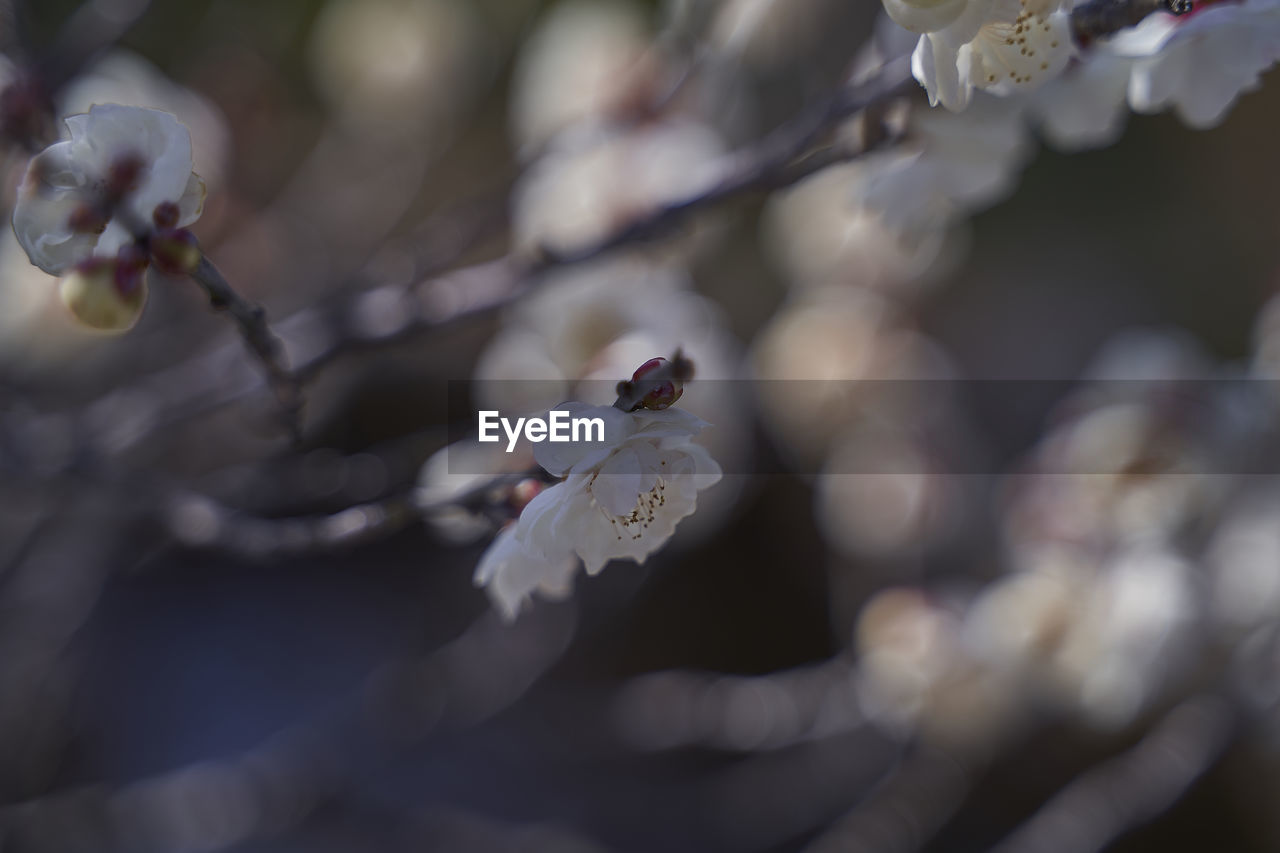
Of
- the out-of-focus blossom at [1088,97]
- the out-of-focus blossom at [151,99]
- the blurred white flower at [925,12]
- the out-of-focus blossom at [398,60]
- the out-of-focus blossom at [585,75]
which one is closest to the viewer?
the blurred white flower at [925,12]

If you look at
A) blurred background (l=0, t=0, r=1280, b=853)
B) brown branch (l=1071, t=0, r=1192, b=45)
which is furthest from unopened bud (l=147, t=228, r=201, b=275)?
brown branch (l=1071, t=0, r=1192, b=45)

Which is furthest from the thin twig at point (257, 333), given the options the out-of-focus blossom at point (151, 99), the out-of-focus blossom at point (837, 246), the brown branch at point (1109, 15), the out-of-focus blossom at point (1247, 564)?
the out-of-focus blossom at point (1247, 564)

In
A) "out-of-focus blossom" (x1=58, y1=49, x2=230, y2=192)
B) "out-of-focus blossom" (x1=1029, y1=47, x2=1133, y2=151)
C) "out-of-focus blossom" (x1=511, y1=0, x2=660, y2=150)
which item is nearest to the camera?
"out-of-focus blossom" (x1=1029, y1=47, x2=1133, y2=151)

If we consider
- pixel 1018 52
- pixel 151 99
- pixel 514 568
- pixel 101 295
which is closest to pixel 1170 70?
pixel 1018 52

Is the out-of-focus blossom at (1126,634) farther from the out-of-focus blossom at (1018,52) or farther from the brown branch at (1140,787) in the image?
the out-of-focus blossom at (1018,52)

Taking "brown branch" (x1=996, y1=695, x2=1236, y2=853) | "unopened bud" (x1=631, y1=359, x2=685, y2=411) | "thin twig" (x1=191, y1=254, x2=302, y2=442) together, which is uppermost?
"thin twig" (x1=191, y1=254, x2=302, y2=442)

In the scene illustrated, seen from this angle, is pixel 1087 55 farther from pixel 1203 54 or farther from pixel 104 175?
pixel 104 175

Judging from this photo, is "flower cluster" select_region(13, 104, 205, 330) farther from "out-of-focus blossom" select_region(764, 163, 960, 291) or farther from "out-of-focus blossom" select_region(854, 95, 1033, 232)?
"out-of-focus blossom" select_region(764, 163, 960, 291)
